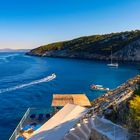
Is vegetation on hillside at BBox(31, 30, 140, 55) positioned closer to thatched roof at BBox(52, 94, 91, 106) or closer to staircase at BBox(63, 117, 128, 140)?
thatched roof at BBox(52, 94, 91, 106)

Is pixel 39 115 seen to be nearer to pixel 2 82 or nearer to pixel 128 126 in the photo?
pixel 128 126

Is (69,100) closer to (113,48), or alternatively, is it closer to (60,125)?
Result: (60,125)

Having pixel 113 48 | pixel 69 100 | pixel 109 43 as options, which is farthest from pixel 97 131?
pixel 109 43

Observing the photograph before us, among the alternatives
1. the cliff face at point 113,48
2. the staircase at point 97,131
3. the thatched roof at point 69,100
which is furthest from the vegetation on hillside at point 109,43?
the staircase at point 97,131

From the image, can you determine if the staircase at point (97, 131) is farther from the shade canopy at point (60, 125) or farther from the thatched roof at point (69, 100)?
the thatched roof at point (69, 100)

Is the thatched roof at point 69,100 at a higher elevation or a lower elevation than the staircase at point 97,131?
lower

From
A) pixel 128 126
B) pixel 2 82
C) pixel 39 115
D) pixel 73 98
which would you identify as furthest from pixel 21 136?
pixel 2 82

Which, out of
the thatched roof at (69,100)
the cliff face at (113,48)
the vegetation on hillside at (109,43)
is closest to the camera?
the thatched roof at (69,100)

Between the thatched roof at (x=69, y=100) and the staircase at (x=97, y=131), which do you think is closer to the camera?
the staircase at (x=97, y=131)
